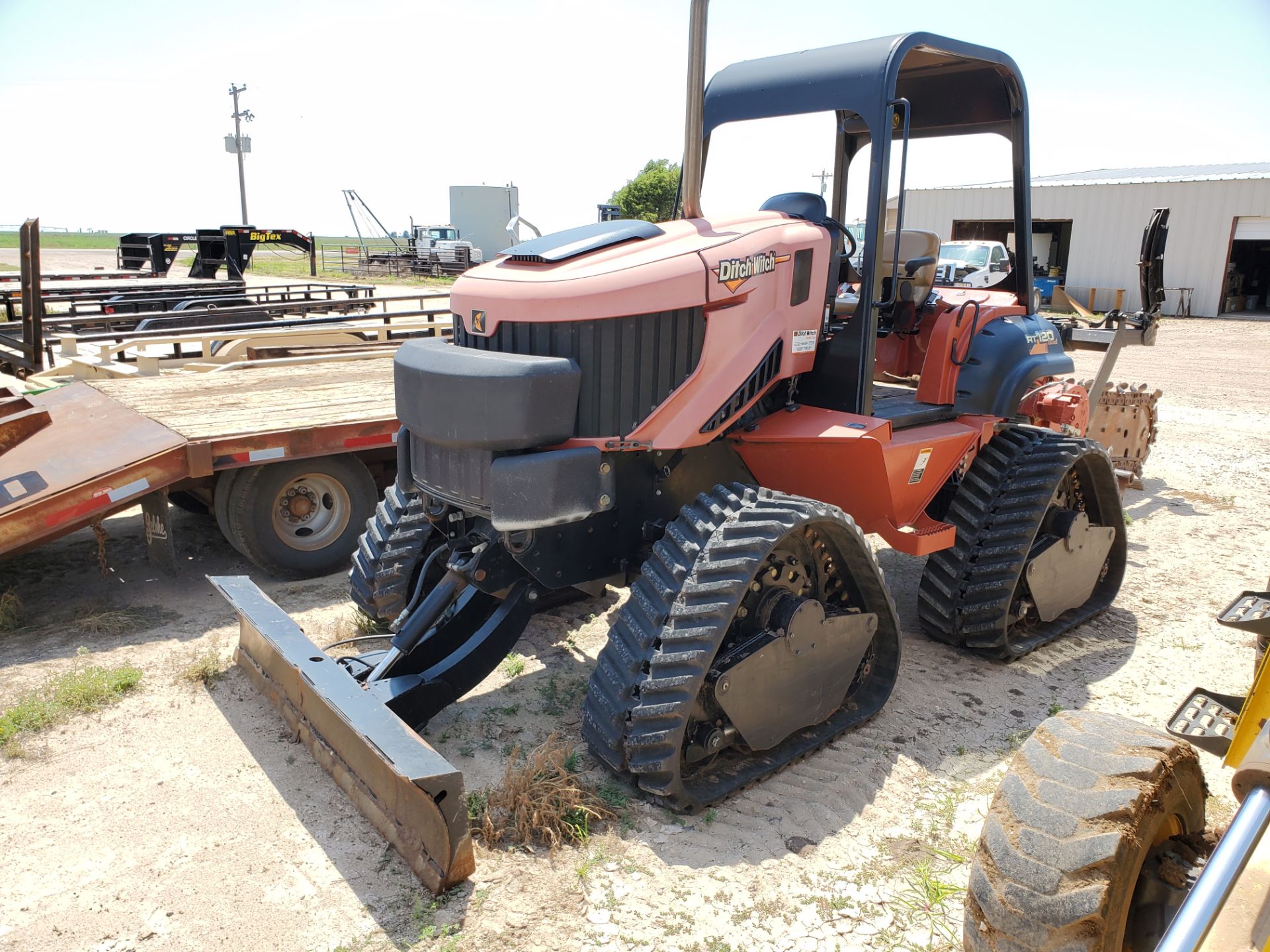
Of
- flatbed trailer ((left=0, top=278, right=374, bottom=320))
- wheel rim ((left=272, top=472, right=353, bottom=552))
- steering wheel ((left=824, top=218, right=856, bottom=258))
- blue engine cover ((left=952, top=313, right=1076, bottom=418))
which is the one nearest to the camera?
steering wheel ((left=824, top=218, right=856, bottom=258))

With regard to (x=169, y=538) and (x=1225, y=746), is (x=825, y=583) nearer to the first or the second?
(x=1225, y=746)

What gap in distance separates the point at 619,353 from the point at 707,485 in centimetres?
97

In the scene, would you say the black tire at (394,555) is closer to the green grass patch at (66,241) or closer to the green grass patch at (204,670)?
the green grass patch at (204,670)

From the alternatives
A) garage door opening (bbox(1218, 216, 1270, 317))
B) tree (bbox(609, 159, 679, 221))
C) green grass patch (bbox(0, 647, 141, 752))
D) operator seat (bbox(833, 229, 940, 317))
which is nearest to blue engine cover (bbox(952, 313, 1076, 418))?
operator seat (bbox(833, 229, 940, 317))

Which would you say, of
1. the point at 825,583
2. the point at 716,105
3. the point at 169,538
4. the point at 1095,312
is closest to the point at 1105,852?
the point at 825,583

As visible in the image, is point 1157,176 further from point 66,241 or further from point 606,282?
point 66,241

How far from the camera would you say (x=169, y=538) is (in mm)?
5117

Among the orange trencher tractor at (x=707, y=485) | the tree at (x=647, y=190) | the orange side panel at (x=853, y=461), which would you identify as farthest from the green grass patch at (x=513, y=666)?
the tree at (x=647, y=190)

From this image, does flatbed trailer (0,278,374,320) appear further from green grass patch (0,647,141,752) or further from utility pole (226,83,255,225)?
utility pole (226,83,255,225)

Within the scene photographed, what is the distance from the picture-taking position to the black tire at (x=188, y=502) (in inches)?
243

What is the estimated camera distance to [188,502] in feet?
20.7

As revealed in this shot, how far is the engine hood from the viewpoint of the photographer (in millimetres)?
3340

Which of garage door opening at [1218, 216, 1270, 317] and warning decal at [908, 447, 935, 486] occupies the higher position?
garage door opening at [1218, 216, 1270, 317]

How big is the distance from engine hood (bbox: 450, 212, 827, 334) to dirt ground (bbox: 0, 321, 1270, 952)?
1.76 m
